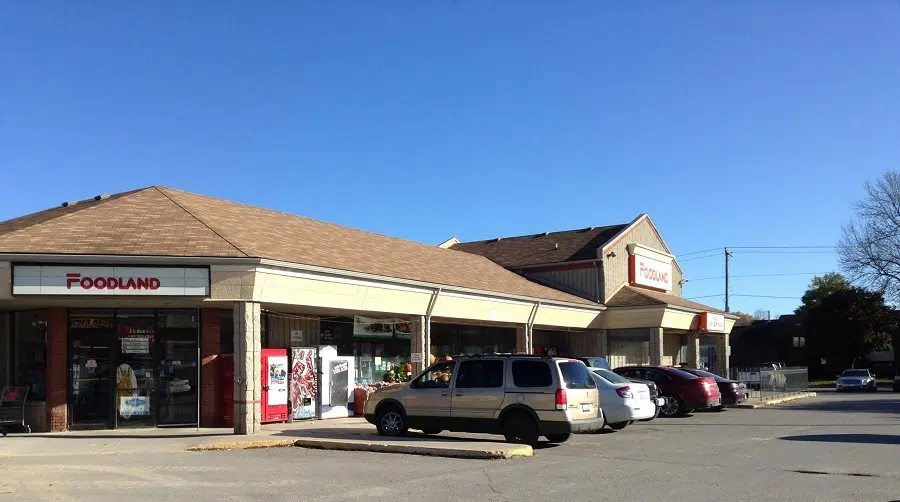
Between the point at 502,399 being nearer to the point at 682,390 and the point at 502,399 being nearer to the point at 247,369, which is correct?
the point at 247,369

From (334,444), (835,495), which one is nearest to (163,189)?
(334,444)

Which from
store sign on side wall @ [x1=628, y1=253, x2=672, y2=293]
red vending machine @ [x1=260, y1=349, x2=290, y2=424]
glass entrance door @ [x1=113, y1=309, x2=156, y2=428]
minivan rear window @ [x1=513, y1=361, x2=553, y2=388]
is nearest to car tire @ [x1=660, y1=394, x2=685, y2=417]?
minivan rear window @ [x1=513, y1=361, x2=553, y2=388]

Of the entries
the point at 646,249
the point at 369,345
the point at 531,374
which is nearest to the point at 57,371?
the point at 369,345

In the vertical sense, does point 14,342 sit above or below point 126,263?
below

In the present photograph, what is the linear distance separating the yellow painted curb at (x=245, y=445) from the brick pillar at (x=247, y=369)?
162 centimetres

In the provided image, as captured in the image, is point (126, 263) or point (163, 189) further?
point (163, 189)

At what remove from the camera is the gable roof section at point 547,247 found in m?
38.0

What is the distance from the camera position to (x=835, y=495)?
Result: 10570mm

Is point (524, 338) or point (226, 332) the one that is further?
point (524, 338)

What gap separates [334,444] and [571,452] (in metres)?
4.53

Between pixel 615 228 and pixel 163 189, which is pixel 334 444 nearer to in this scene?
pixel 163 189

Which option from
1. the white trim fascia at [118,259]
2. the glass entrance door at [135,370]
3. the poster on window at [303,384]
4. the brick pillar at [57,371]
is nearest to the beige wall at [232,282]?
the white trim fascia at [118,259]

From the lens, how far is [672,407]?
2445 centimetres

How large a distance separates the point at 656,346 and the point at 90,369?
74.2 feet
